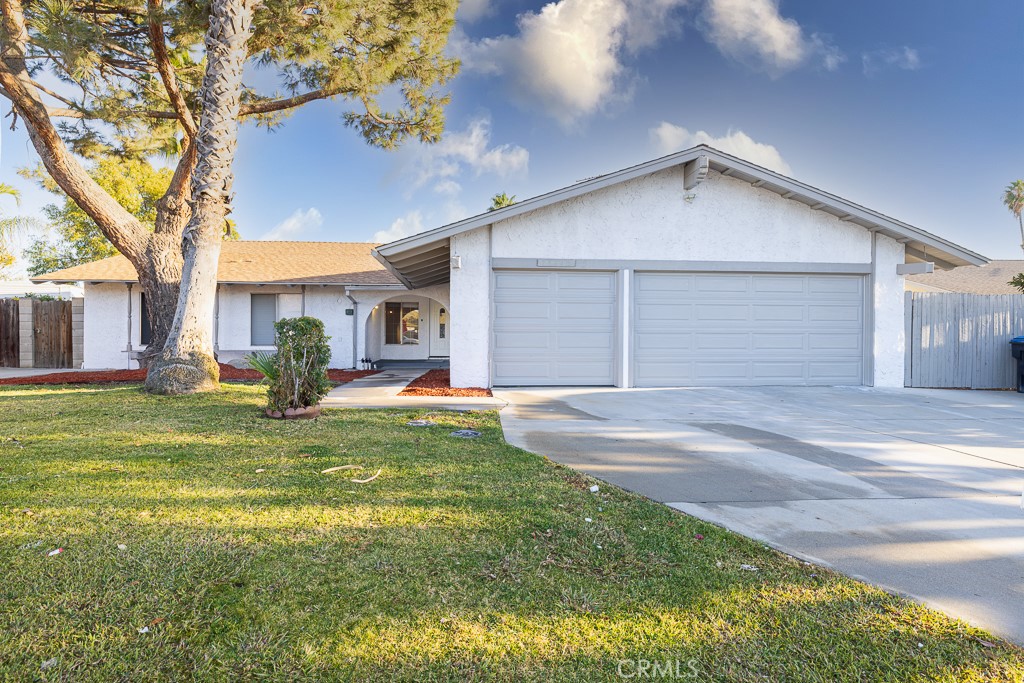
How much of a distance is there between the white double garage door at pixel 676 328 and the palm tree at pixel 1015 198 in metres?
32.7

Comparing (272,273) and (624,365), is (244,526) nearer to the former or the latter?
(624,365)

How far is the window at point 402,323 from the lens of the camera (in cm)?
1897

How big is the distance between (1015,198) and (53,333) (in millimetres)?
49803

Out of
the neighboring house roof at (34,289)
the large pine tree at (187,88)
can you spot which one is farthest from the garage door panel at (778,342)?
the neighboring house roof at (34,289)

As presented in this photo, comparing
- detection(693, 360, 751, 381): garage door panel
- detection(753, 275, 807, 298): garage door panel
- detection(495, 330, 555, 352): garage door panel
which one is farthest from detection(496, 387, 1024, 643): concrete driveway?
detection(753, 275, 807, 298): garage door panel

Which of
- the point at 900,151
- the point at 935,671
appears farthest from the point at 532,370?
the point at 900,151

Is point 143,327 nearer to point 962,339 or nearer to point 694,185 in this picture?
point 694,185

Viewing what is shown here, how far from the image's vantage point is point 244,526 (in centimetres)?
300

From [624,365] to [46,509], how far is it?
29.5ft

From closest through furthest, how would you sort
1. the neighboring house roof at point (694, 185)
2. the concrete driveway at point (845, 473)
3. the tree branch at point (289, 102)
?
the concrete driveway at point (845, 473)
the neighboring house roof at point (694, 185)
the tree branch at point (289, 102)

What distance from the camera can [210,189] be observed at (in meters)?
9.31

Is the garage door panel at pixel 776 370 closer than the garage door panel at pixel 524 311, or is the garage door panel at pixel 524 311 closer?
the garage door panel at pixel 524 311

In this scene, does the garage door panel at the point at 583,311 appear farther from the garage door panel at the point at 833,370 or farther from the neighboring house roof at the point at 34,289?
the neighboring house roof at the point at 34,289

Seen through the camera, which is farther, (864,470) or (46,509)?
(864,470)
